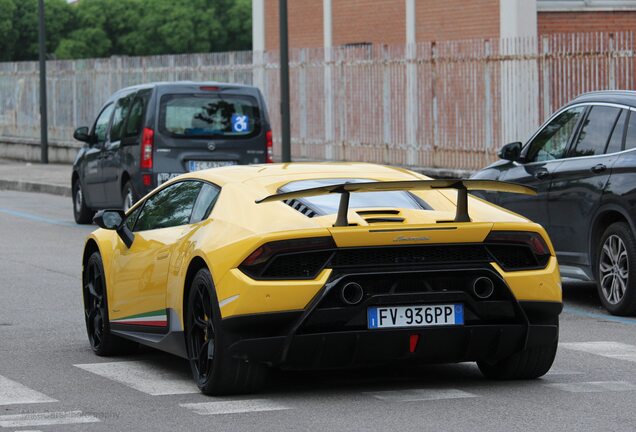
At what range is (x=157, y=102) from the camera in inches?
799

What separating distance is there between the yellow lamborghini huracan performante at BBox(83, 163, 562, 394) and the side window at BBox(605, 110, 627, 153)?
379cm

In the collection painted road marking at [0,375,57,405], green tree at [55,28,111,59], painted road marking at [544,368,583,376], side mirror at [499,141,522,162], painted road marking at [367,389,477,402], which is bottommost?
painted road marking at [544,368,583,376]

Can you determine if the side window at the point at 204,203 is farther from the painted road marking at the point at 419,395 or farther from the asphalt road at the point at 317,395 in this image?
the painted road marking at the point at 419,395

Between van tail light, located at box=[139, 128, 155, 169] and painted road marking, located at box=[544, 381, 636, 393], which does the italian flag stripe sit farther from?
van tail light, located at box=[139, 128, 155, 169]

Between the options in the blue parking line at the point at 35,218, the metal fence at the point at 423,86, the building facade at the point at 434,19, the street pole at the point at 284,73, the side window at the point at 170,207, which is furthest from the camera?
the building facade at the point at 434,19

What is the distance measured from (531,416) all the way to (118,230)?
3.29m

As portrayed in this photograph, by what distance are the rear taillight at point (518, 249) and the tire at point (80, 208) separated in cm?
1438

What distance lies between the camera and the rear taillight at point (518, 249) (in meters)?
8.60

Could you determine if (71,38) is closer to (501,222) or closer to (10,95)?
(10,95)

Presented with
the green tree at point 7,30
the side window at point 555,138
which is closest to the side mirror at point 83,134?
the side window at point 555,138

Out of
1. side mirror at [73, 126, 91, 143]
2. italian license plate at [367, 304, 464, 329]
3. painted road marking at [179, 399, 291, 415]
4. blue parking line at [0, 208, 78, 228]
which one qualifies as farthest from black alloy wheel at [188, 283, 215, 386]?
side mirror at [73, 126, 91, 143]

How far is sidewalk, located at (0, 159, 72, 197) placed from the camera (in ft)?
101

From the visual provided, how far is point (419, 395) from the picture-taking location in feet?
28.3

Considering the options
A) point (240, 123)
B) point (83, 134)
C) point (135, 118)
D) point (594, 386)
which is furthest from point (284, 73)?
point (594, 386)
